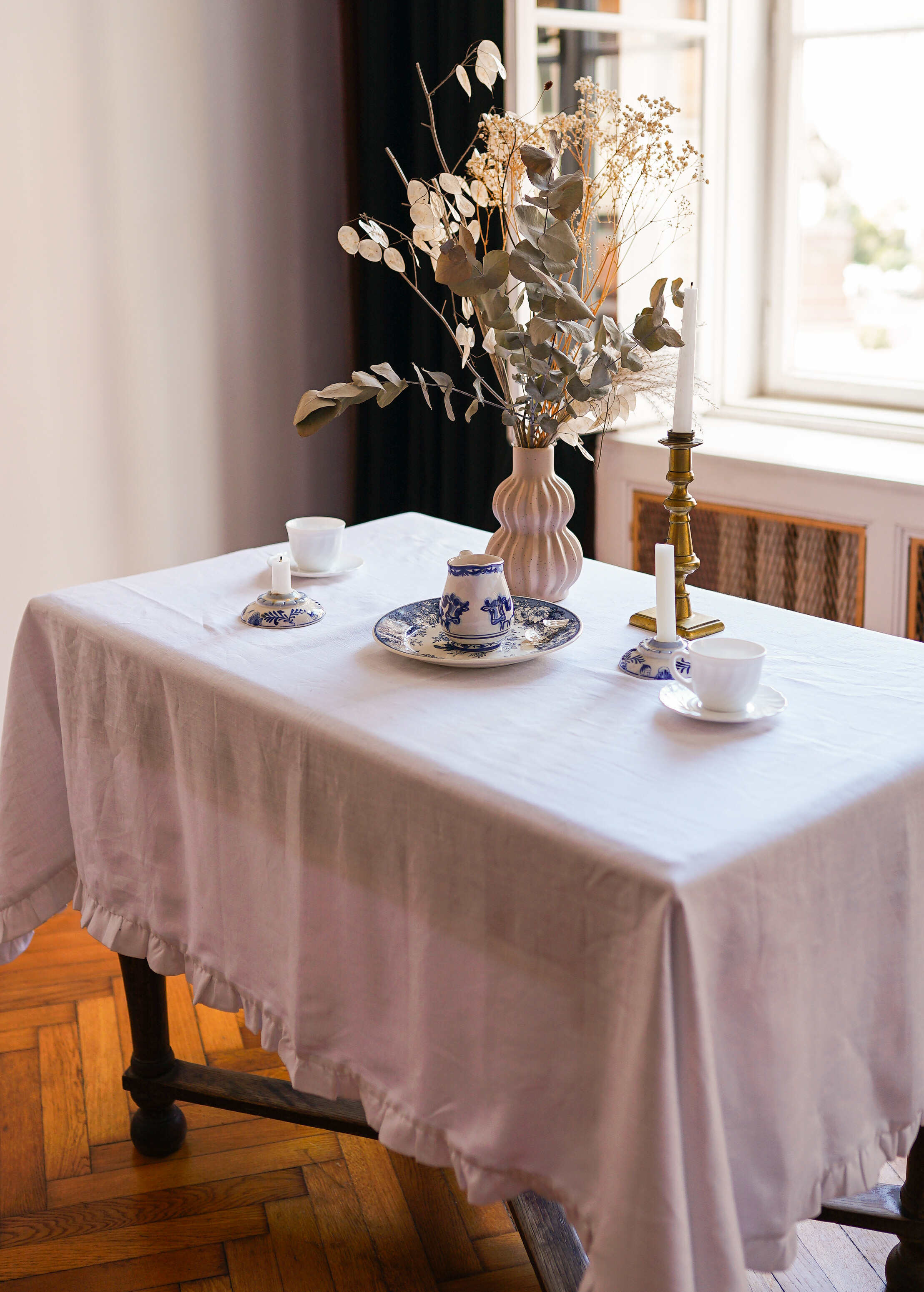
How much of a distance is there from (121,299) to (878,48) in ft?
6.02

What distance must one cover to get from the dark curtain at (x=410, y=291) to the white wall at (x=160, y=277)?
0.45ft

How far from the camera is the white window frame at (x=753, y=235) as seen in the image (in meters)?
2.81

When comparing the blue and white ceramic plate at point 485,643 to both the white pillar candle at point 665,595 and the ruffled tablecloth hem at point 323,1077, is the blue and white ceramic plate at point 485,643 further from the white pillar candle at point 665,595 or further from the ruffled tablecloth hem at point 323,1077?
the ruffled tablecloth hem at point 323,1077

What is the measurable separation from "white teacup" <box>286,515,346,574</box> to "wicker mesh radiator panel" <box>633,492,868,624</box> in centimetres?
90

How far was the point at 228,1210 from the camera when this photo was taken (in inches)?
65.8

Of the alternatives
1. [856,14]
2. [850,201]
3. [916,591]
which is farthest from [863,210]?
[916,591]

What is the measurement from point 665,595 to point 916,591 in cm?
126

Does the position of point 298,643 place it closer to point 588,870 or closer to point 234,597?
point 234,597

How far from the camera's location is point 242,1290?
1530 millimetres

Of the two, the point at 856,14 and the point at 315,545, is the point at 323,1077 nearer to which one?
the point at 315,545

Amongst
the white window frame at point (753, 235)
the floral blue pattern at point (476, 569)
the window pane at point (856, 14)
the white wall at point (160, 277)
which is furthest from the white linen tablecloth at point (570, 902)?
the window pane at point (856, 14)

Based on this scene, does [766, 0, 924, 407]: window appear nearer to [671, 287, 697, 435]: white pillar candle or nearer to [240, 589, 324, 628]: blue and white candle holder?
[671, 287, 697, 435]: white pillar candle

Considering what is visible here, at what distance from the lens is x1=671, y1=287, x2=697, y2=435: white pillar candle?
1282mm

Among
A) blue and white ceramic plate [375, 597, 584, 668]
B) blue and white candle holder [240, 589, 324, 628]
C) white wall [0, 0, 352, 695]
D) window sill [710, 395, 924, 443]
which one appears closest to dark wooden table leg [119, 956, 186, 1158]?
blue and white candle holder [240, 589, 324, 628]
